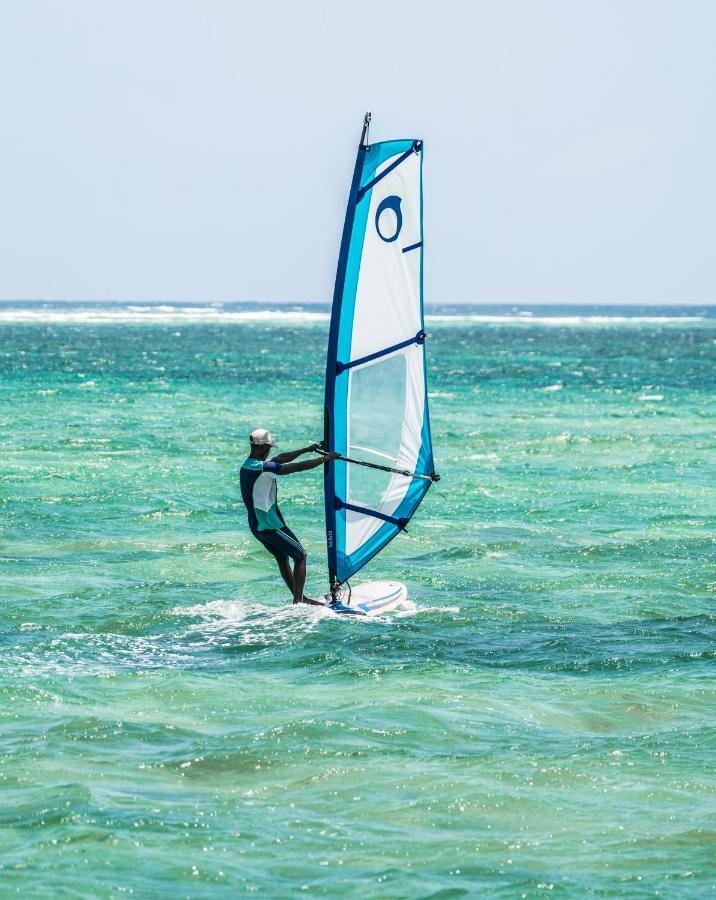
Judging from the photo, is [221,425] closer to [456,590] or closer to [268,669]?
[456,590]

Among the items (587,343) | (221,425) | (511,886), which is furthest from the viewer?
(587,343)

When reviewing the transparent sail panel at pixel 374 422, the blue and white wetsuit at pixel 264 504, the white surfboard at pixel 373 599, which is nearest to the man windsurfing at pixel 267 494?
the blue and white wetsuit at pixel 264 504

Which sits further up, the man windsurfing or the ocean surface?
the man windsurfing

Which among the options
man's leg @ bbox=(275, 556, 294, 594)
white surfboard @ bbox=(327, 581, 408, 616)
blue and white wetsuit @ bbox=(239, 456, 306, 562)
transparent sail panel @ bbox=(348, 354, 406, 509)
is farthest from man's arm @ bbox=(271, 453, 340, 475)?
white surfboard @ bbox=(327, 581, 408, 616)

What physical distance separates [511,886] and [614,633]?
5511 millimetres

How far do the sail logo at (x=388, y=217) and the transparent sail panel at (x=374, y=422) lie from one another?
3.46 ft

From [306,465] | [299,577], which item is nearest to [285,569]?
[299,577]

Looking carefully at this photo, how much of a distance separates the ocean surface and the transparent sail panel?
121 cm

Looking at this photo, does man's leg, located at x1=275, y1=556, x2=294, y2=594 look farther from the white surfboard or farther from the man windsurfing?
the white surfboard

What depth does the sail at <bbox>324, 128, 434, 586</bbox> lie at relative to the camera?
11.5 metres

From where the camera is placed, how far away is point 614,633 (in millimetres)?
12320

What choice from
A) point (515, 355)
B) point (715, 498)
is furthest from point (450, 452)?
point (515, 355)

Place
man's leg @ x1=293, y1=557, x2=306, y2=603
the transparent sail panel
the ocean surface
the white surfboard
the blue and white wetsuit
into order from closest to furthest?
the ocean surface < the blue and white wetsuit < the transparent sail panel < man's leg @ x1=293, y1=557, x2=306, y2=603 < the white surfboard

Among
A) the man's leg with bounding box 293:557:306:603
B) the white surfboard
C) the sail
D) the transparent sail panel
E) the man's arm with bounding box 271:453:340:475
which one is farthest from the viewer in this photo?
the white surfboard
